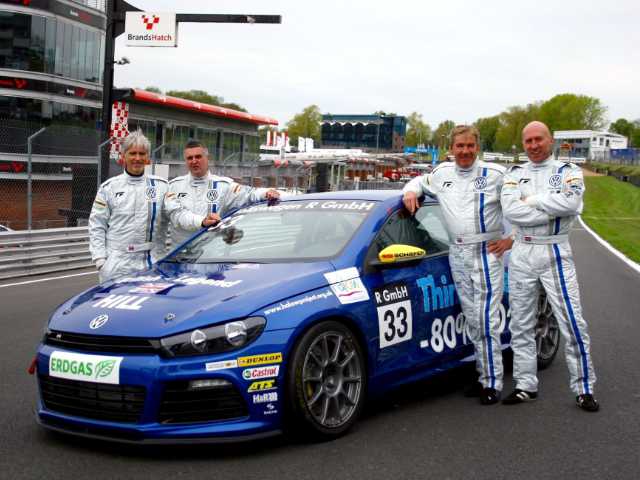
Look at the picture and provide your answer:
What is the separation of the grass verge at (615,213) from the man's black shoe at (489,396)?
13.3 m

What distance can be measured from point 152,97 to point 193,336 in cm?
3117

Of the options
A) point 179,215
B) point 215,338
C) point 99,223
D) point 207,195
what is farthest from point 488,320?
point 99,223

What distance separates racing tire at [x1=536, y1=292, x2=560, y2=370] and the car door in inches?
36.9

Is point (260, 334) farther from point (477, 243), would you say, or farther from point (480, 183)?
point (480, 183)

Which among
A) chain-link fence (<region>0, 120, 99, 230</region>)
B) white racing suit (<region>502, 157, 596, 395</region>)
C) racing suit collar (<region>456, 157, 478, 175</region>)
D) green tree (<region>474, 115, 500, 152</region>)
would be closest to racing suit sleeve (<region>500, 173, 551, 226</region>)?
white racing suit (<region>502, 157, 596, 395</region>)

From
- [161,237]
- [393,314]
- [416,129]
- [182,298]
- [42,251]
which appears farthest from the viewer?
[416,129]

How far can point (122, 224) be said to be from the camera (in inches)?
231

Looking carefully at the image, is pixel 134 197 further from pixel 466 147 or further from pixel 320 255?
pixel 466 147

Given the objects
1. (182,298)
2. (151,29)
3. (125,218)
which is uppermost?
(151,29)

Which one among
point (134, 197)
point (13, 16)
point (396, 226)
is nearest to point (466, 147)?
point (396, 226)

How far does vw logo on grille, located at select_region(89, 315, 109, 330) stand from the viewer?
4129mm

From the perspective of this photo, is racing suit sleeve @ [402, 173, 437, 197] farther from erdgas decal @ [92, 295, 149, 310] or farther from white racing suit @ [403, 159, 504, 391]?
erdgas decal @ [92, 295, 149, 310]

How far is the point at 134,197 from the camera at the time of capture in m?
5.89

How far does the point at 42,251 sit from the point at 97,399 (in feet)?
33.6
